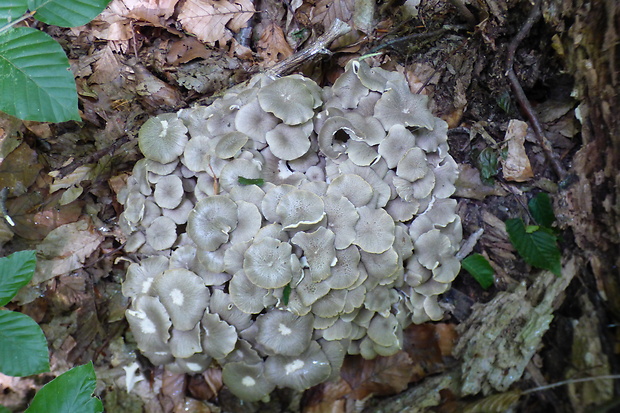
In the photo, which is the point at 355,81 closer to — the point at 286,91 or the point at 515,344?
the point at 286,91

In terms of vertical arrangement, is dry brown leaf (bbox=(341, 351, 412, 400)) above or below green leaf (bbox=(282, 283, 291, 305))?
below

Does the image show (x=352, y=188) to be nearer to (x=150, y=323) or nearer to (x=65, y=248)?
(x=150, y=323)

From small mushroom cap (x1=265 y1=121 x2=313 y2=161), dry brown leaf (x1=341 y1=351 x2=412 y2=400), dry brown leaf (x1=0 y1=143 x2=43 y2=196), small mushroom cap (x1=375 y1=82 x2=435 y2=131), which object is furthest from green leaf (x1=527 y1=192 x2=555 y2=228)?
dry brown leaf (x1=0 y1=143 x2=43 y2=196)

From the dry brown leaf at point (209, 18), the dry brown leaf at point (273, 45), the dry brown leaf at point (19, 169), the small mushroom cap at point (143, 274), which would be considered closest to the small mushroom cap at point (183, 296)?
the small mushroom cap at point (143, 274)

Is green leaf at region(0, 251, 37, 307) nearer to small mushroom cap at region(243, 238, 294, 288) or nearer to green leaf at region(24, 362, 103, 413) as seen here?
green leaf at region(24, 362, 103, 413)

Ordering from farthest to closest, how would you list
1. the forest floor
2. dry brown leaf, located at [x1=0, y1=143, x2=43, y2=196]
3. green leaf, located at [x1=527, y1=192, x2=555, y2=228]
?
dry brown leaf, located at [x1=0, y1=143, x2=43, y2=196] → the forest floor → green leaf, located at [x1=527, y1=192, x2=555, y2=228]
